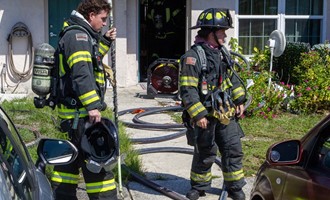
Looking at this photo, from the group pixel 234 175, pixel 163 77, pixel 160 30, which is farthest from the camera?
pixel 160 30

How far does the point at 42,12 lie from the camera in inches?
466

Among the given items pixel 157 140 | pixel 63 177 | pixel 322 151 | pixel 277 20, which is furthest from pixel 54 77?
pixel 277 20

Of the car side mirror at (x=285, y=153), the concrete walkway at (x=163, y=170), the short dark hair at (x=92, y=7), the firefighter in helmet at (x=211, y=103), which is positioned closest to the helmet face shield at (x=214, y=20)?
the firefighter in helmet at (x=211, y=103)

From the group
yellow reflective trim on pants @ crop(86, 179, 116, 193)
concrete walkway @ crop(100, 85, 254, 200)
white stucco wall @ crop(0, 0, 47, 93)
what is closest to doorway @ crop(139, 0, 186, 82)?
white stucco wall @ crop(0, 0, 47, 93)

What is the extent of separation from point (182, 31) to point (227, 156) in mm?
8426

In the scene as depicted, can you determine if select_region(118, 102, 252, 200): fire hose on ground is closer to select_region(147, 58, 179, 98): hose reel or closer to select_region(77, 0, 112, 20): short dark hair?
select_region(147, 58, 179, 98): hose reel

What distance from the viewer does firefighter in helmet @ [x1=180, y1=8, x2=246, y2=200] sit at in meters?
5.23

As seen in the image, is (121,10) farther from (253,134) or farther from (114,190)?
(114,190)

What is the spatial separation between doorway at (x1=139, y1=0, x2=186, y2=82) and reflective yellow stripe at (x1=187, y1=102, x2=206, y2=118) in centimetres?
800

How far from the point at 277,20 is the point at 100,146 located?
8.47 metres

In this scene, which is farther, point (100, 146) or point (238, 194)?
point (238, 194)

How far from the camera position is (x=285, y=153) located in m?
3.53

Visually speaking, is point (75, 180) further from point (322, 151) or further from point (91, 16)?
point (322, 151)

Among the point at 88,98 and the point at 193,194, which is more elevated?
the point at 88,98
